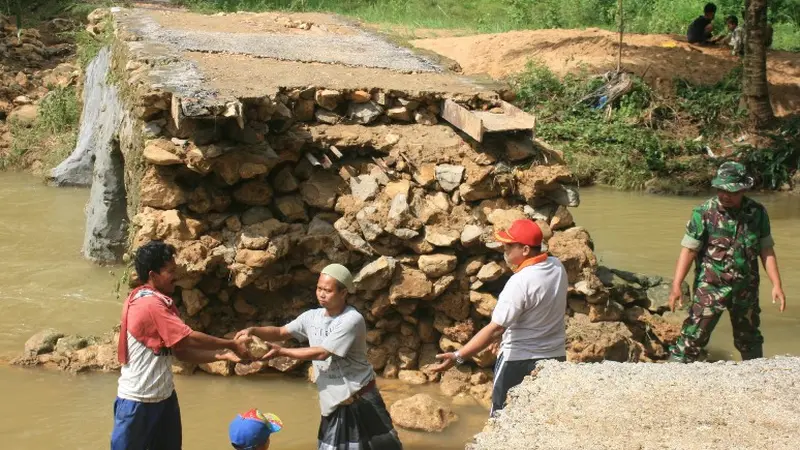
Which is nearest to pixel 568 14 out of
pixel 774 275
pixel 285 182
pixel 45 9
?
pixel 45 9

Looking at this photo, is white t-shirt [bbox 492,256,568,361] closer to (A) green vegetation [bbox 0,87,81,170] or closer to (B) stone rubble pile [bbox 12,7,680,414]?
(B) stone rubble pile [bbox 12,7,680,414]

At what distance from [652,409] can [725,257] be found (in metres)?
3.10

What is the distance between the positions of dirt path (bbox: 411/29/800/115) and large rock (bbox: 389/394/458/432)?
10955mm

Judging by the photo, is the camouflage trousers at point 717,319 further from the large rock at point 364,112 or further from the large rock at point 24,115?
the large rock at point 24,115

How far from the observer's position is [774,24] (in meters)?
21.8

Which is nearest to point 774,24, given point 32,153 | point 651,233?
point 651,233

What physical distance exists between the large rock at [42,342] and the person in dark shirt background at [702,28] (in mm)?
14438

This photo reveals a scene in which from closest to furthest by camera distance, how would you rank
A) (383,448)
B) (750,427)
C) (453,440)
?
(750,427), (383,448), (453,440)

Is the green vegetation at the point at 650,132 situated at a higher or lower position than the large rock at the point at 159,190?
lower

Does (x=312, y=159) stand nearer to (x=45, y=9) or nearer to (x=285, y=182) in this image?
(x=285, y=182)

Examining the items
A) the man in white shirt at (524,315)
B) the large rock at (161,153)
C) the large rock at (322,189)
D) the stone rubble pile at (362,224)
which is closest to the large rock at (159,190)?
the stone rubble pile at (362,224)

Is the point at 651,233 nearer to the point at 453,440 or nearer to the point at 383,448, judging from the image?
the point at 453,440

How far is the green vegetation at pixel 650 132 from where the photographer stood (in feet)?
48.5

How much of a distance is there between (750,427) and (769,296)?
21.0ft
